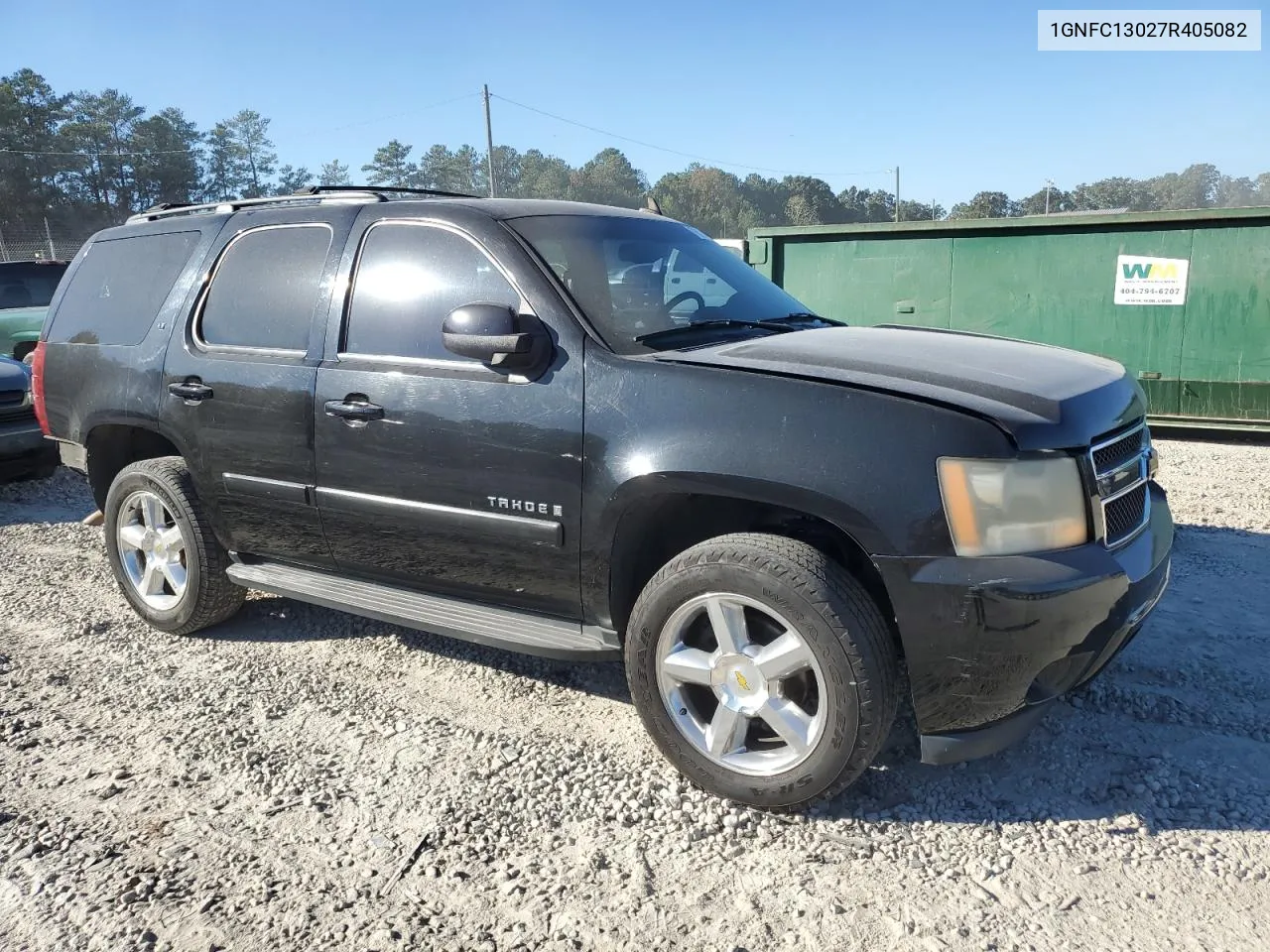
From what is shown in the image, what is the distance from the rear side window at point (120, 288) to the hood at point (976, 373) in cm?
266

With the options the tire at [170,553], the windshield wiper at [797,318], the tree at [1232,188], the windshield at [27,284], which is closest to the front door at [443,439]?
the tire at [170,553]

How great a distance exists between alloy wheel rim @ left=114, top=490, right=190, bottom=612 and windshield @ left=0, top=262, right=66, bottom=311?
912 centimetres

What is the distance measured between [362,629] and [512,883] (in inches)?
83.8

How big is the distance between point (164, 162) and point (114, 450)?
212ft

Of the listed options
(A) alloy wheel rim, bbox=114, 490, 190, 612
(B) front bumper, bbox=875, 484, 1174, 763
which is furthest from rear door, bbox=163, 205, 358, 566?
(B) front bumper, bbox=875, 484, 1174, 763

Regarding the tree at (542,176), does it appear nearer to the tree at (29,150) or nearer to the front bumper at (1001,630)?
the tree at (29,150)

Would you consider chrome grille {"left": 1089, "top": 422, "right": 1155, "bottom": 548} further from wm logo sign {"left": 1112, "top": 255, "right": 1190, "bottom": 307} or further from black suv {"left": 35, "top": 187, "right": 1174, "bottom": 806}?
wm logo sign {"left": 1112, "top": 255, "right": 1190, "bottom": 307}

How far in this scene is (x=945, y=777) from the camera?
2881 millimetres

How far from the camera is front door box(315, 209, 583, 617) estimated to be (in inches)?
116

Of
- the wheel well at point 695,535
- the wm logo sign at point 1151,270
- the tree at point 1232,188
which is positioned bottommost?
the wheel well at point 695,535

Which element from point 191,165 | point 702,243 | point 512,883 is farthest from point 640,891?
point 191,165

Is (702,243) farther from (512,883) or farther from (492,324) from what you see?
(512,883)

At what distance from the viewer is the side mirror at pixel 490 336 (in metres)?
2.89

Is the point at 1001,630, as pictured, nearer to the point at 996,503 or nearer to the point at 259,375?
the point at 996,503
